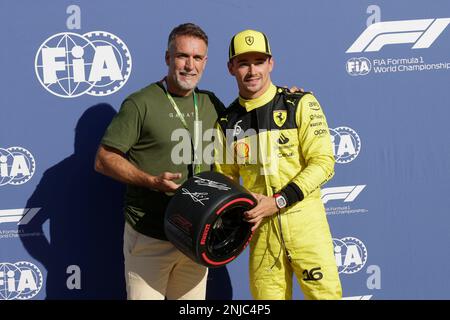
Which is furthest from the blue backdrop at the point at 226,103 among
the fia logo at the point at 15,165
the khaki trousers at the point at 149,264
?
the khaki trousers at the point at 149,264

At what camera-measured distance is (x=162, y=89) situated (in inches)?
79.4

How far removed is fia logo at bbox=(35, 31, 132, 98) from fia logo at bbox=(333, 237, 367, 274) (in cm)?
148

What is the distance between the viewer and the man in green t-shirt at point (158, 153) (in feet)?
6.24

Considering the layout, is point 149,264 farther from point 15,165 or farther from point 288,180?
point 15,165

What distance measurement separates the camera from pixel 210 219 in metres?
1.65

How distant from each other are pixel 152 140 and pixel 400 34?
5.00 feet

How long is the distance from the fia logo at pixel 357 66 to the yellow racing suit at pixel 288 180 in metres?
0.73

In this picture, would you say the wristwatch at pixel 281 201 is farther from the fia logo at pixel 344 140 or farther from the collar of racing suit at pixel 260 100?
the fia logo at pixel 344 140

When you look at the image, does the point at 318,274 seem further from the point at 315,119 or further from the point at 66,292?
the point at 66,292

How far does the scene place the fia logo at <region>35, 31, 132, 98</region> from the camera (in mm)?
2340

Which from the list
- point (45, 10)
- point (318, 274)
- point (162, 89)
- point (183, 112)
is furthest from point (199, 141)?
point (45, 10)

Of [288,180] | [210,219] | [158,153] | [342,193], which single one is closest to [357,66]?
[342,193]

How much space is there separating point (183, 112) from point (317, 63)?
90 centimetres

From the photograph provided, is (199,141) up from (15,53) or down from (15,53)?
down
